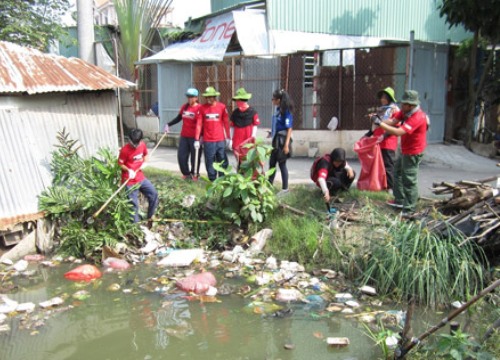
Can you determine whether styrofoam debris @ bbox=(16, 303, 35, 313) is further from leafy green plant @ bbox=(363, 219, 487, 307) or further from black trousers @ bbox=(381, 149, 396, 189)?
black trousers @ bbox=(381, 149, 396, 189)

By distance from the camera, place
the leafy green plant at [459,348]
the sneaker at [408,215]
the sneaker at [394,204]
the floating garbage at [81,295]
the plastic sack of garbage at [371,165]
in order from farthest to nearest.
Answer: the plastic sack of garbage at [371,165]
the sneaker at [394,204]
the sneaker at [408,215]
the floating garbage at [81,295]
the leafy green plant at [459,348]

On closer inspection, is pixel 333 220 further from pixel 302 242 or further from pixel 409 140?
pixel 409 140

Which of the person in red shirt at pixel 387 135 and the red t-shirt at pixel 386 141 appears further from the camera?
the red t-shirt at pixel 386 141

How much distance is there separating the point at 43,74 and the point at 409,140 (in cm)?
478

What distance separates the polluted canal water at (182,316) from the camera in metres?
4.00

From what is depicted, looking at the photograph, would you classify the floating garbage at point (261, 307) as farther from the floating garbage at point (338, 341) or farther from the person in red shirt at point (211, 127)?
the person in red shirt at point (211, 127)

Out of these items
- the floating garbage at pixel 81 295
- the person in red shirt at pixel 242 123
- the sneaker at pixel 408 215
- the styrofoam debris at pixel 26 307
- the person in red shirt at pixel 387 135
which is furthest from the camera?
the person in red shirt at pixel 242 123

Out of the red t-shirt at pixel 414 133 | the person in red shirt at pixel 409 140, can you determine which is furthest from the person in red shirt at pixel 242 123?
the red t-shirt at pixel 414 133

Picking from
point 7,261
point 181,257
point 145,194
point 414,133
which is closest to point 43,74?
point 145,194

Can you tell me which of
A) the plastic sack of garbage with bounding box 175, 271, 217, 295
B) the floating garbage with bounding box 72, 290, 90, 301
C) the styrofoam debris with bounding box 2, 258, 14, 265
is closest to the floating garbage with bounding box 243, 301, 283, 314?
the plastic sack of garbage with bounding box 175, 271, 217, 295

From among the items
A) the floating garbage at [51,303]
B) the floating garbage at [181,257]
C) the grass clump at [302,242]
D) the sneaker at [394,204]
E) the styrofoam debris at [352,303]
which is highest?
the sneaker at [394,204]

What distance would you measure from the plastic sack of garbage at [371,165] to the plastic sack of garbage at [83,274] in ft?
12.2

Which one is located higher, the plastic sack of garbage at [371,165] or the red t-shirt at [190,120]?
the red t-shirt at [190,120]

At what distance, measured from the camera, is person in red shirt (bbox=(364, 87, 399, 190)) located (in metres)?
6.51
